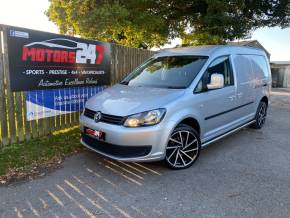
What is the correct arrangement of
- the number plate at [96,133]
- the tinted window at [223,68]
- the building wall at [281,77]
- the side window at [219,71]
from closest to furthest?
the number plate at [96,133]
the side window at [219,71]
the tinted window at [223,68]
the building wall at [281,77]

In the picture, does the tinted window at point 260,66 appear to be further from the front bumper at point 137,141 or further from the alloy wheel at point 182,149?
the front bumper at point 137,141

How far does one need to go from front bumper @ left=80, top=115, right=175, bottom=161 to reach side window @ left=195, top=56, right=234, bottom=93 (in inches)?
42.1

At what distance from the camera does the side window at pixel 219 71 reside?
458cm

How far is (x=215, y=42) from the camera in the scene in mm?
10930

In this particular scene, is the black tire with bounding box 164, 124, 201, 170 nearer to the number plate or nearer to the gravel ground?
the gravel ground

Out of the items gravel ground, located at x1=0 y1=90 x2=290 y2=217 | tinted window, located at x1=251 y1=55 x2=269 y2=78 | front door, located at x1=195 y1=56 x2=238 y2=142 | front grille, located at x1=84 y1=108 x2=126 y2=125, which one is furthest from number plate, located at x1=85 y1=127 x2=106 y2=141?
tinted window, located at x1=251 y1=55 x2=269 y2=78

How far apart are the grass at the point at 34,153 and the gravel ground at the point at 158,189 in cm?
34

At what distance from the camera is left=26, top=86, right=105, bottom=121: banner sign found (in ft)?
17.5

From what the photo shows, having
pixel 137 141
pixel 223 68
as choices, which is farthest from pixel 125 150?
pixel 223 68

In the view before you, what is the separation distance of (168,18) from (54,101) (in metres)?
7.94

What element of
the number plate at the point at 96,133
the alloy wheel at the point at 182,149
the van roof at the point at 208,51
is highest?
the van roof at the point at 208,51

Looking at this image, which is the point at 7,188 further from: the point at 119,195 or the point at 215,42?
the point at 215,42

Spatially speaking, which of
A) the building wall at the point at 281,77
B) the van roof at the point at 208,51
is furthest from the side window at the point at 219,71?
the building wall at the point at 281,77

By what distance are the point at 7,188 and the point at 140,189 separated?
1.82 m
